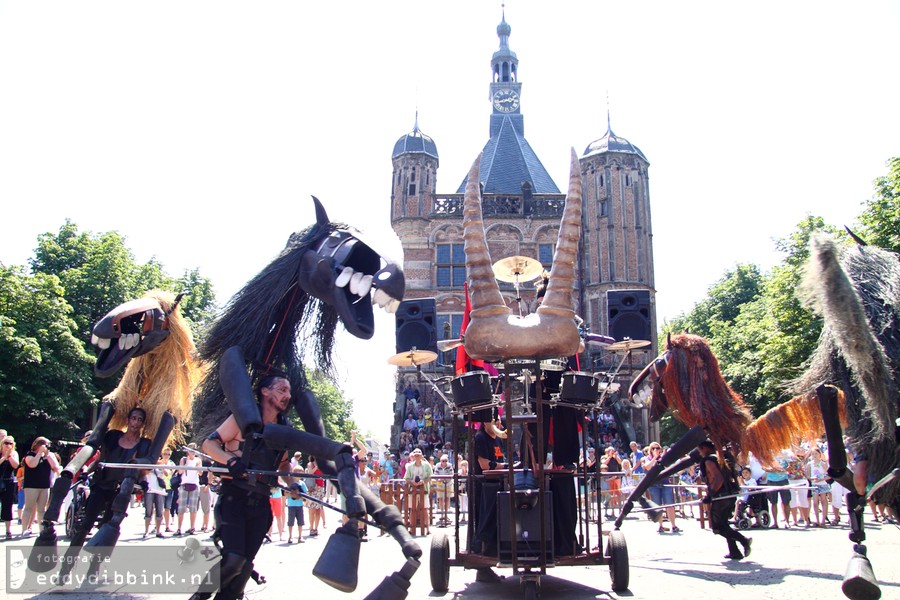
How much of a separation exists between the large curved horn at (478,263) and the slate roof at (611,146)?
99.3ft

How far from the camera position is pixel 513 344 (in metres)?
5.60

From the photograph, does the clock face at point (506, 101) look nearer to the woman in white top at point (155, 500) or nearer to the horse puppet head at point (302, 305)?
the woman in white top at point (155, 500)

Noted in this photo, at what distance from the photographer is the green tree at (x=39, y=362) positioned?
24.9 m

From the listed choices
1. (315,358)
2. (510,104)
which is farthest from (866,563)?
(510,104)

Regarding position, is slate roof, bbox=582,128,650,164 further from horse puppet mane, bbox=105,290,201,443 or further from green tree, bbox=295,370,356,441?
horse puppet mane, bbox=105,290,201,443

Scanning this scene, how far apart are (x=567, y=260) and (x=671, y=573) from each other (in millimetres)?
3526

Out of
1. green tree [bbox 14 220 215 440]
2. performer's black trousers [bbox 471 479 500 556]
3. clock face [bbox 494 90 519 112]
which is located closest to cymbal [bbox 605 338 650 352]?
performer's black trousers [bbox 471 479 500 556]

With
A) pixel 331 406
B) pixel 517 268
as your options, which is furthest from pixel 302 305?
pixel 331 406

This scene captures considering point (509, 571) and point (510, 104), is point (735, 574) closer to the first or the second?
point (509, 571)

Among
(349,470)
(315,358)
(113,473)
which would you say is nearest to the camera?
(349,470)

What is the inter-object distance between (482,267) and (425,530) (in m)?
9.50

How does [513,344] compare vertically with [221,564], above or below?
above

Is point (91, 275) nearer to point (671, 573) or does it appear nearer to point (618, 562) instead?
point (671, 573)

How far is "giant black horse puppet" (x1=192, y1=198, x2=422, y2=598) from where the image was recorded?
421 centimetres
